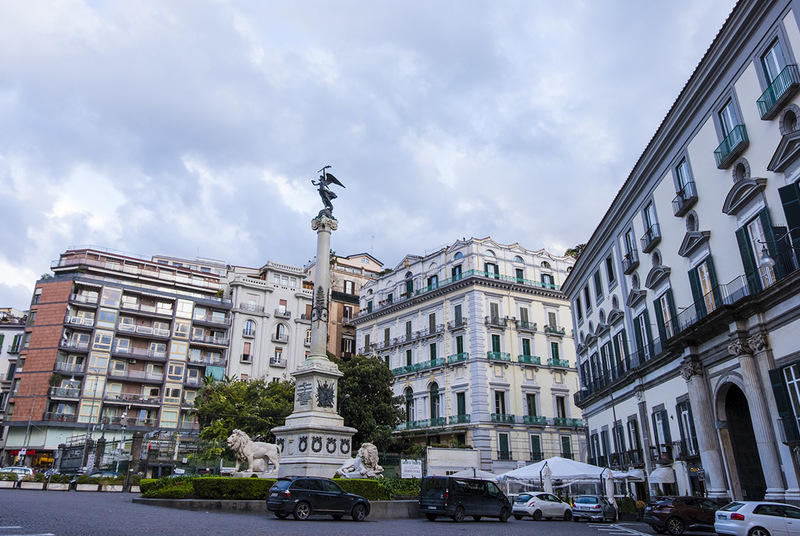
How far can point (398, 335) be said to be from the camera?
56969 millimetres

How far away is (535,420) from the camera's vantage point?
48.9 m

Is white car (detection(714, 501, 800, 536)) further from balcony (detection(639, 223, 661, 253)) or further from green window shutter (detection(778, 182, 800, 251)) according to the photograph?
balcony (detection(639, 223, 661, 253))

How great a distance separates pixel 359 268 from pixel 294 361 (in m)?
15.3

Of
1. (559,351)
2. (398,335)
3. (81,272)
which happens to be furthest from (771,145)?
(81,272)

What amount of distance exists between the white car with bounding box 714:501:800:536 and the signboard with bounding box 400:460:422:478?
17338 millimetres

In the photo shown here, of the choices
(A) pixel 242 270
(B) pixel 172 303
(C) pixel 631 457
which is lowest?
(C) pixel 631 457

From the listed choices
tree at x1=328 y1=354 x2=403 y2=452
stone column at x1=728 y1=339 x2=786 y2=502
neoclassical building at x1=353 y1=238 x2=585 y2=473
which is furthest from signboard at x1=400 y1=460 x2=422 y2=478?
stone column at x1=728 y1=339 x2=786 y2=502

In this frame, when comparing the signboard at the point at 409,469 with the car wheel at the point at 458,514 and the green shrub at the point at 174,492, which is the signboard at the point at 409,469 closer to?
the car wheel at the point at 458,514

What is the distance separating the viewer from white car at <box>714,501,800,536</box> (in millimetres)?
14461

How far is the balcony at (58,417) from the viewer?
56062 mm

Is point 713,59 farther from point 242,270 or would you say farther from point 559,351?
point 242,270

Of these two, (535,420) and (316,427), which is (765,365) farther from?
(535,420)

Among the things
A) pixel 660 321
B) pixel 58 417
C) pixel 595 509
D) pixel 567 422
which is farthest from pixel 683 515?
pixel 58 417

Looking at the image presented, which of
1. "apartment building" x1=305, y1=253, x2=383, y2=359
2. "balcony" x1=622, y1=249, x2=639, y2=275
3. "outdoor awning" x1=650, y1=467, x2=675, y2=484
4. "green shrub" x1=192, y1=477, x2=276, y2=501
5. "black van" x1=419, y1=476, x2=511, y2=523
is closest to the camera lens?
"green shrub" x1=192, y1=477, x2=276, y2=501
